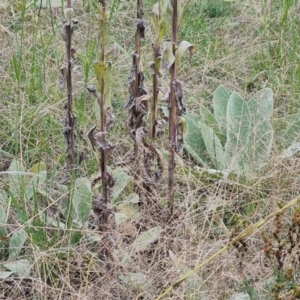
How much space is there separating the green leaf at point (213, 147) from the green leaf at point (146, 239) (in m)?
0.52

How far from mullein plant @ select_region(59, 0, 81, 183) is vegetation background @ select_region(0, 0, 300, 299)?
88 mm

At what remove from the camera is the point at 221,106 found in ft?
8.75

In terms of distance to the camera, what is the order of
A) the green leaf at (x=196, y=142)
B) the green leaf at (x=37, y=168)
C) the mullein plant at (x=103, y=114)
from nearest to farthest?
the mullein plant at (x=103, y=114) → the green leaf at (x=37, y=168) → the green leaf at (x=196, y=142)

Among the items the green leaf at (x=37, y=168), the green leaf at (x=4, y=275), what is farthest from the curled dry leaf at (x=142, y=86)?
the green leaf at (x=4, y=275)

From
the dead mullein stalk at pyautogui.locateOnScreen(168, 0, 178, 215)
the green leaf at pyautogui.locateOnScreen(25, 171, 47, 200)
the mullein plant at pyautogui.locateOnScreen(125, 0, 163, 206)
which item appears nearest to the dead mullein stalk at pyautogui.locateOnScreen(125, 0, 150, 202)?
the mullein plant at pyautogui.locateOnScreen(125, 0, 163, 206)

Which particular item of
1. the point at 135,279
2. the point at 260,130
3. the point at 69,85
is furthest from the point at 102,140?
the point at 260,130

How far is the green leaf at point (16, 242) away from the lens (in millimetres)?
1999

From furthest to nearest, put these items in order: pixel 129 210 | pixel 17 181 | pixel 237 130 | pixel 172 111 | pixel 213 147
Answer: pixel 237 130 < pixel 213 147 < pixel 17 181 < pixel 129 210 < pixel 172 111

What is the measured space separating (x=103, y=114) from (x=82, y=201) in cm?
38

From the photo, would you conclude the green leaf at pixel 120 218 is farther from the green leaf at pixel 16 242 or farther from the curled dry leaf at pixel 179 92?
the curled dry leaf at pixel 179 92

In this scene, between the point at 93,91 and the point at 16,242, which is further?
the point at 16,242

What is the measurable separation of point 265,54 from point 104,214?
1495 millimetres

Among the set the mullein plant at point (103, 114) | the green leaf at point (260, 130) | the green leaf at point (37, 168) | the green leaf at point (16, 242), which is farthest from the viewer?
the green leaf at point (260, 130)

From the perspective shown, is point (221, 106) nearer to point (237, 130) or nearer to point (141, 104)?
point (237, 130)
